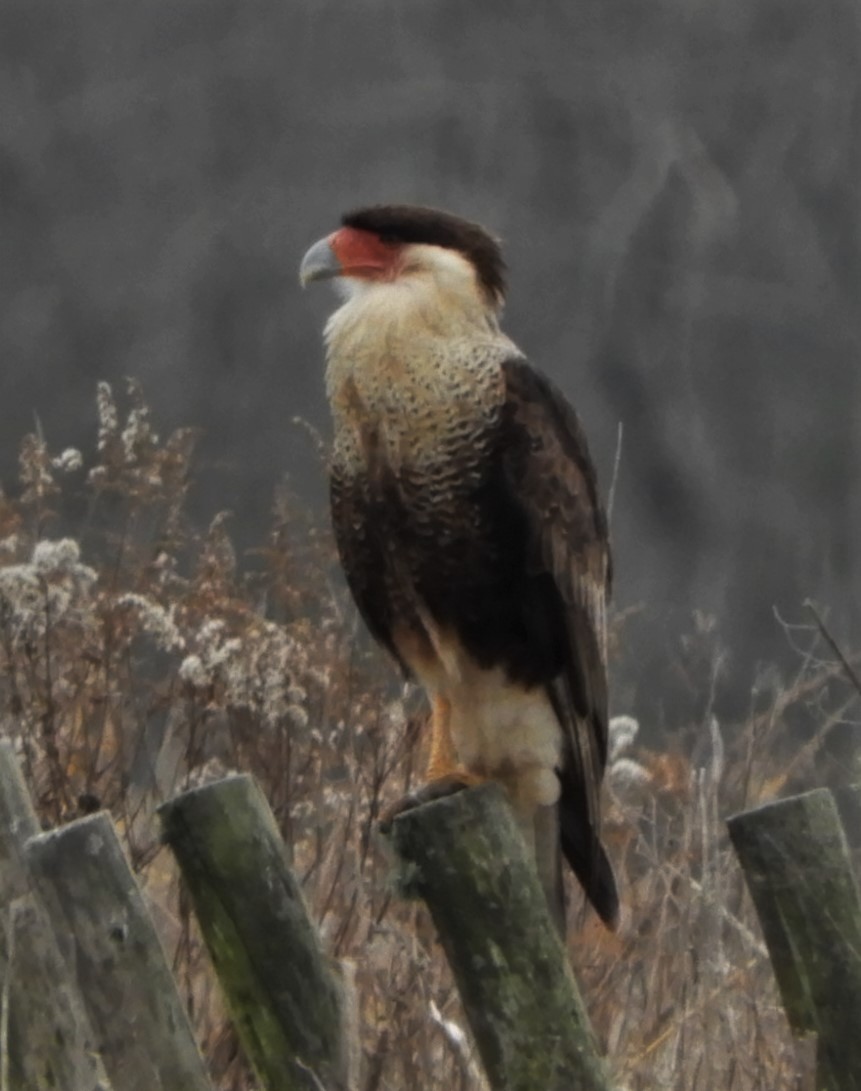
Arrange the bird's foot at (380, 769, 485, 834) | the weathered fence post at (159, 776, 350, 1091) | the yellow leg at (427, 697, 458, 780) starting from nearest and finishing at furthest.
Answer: the weathered fence post at (159, 776, 350, 1091)
the bird's foot at (380, 769, 485, 834)
the yellow leg at (427, 697, 458, 780)

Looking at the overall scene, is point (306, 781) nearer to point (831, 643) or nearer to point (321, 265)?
point (321, 265)

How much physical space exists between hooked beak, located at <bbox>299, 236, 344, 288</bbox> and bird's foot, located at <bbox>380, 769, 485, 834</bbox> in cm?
82

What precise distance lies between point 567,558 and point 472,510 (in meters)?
0.18

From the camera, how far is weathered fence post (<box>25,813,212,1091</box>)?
2123mm

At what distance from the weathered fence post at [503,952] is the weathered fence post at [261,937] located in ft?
0.47

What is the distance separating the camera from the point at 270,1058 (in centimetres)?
223

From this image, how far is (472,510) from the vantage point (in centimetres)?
339

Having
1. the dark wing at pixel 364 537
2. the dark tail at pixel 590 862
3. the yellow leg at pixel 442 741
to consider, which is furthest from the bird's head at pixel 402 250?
the dark tail at pixel 590 862

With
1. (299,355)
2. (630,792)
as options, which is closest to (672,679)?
(299,355)

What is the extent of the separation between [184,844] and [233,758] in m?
1.64

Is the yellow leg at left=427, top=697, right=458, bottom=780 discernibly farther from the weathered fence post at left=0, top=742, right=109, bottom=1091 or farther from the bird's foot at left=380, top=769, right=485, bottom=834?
the weathered fence post at left=0, top=742, right=109, bottom=1091

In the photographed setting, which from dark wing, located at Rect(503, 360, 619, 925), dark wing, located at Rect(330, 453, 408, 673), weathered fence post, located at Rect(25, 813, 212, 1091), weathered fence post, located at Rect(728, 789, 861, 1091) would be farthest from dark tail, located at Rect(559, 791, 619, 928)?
weathered fence post, located at Rect(25, 813, 212, 1091)

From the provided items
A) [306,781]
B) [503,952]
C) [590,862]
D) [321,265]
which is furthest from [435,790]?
[503,952]

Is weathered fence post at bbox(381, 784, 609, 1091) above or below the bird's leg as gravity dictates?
below
